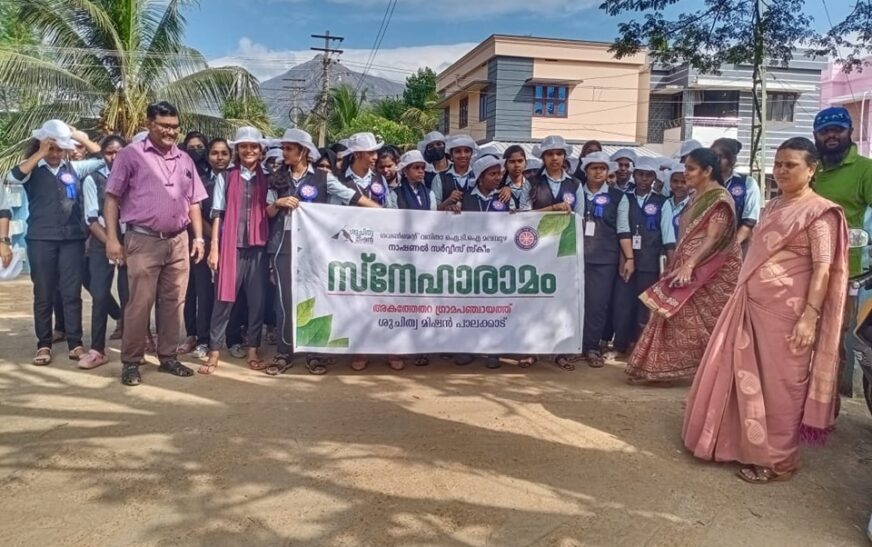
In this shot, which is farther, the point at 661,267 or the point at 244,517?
the point at 661,267

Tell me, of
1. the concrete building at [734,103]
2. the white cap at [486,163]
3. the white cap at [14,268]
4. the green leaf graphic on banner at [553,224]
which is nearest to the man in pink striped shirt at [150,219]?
the white cap at [486,163]

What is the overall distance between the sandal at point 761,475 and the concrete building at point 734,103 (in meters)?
23.4

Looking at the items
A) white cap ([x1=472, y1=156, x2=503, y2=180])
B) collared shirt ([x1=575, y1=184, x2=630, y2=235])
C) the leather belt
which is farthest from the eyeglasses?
collared shirt ([x1=575, y1=184, x2=630, y2=235])

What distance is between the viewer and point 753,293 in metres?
3.58

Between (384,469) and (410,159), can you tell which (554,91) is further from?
(384,469)

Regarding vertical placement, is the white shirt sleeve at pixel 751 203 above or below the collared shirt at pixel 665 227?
above

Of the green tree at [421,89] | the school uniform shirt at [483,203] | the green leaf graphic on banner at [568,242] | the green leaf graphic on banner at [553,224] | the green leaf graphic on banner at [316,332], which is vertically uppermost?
the green tree at [421,89]

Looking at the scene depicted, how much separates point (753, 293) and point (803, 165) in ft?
2.27

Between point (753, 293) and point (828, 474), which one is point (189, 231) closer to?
point (753, 293)

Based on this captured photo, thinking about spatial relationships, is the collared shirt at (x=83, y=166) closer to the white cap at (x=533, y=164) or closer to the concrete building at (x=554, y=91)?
the white cap at (x=533, y=164)

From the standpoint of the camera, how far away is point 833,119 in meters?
4.22

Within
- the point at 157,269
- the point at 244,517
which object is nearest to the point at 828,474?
the point at 244,517

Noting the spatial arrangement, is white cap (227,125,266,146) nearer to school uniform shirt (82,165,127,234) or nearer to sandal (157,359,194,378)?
school uniform shirt (82,165,127,234)

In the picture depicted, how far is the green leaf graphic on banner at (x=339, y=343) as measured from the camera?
5191mm
